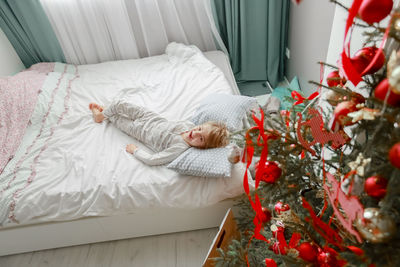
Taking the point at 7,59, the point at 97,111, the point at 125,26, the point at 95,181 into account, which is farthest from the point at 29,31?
the point at 95,181

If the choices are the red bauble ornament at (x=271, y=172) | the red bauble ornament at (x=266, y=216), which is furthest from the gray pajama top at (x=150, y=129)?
the red bauble ornament at (x=271, y=172)

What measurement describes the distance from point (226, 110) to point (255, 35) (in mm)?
1138

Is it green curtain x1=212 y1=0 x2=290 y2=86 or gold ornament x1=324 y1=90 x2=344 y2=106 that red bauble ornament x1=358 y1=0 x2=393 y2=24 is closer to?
gold ornament x1=324 y1=90 x2=344 y2=106

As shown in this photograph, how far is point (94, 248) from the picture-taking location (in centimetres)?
174

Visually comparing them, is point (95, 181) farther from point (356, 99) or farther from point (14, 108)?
point (356, 99)

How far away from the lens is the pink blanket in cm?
Answer: 172

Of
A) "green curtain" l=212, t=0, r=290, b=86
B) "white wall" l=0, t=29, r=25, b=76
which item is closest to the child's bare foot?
"white wall" l=0, t=29, r=25, b=76

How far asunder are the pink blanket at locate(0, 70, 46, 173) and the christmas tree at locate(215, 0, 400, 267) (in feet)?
5.41

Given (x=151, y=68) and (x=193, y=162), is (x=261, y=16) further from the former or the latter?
(x=193, y=162)

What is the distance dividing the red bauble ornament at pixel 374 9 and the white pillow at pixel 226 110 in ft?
3.87

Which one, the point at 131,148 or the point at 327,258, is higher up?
the point at 327,258

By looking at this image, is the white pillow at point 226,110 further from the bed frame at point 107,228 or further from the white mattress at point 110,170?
the bed frame at point 107,228

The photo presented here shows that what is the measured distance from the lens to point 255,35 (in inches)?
96.8

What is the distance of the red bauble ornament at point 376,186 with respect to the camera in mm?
494
